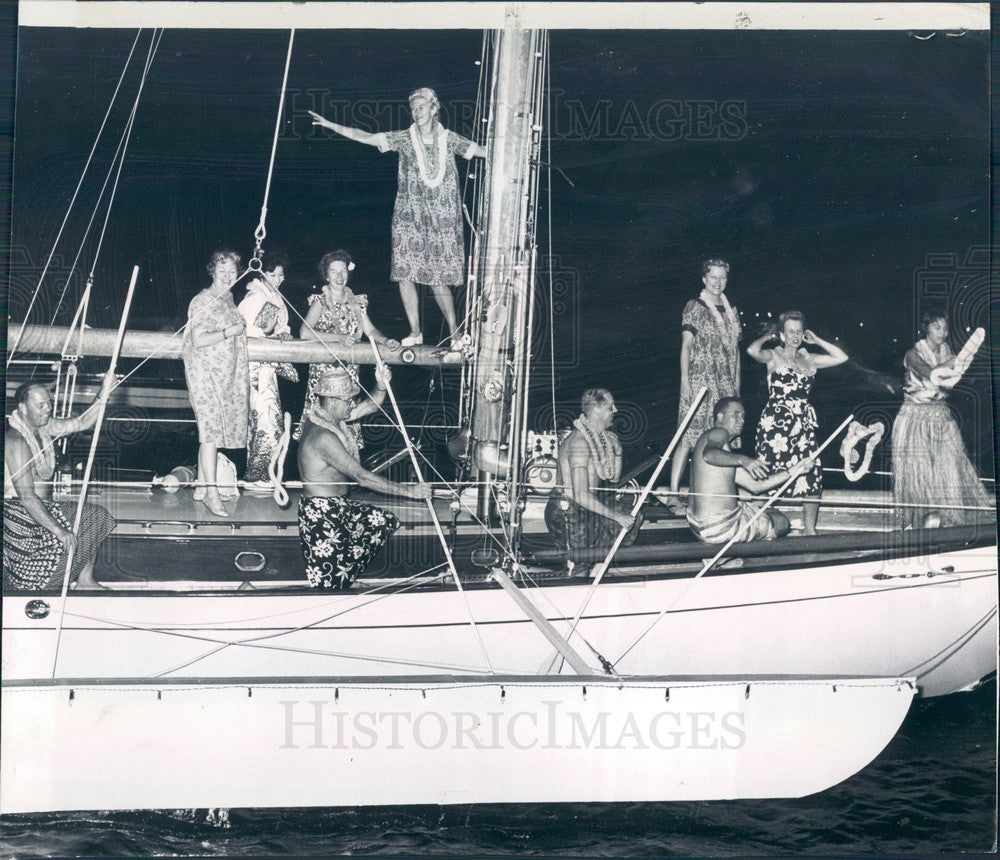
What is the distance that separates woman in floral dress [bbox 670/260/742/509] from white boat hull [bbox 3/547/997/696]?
500 millimetres

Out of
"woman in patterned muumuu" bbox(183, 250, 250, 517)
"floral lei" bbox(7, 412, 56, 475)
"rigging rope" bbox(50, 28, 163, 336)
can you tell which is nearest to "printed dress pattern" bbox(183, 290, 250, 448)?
"woman in patterned muumuu" bbox(183, 250, 250, 517)

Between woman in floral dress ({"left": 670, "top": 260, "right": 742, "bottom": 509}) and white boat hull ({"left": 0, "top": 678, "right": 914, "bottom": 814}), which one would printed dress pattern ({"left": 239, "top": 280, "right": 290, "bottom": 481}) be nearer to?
white boat hull ({"left": 0, "top": 678, "right": 914, "bottom": 814})

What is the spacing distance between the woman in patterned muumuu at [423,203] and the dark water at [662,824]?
166cm

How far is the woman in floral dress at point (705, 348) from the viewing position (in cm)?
374

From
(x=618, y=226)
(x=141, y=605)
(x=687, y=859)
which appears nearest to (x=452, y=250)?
(x=618, y=226)

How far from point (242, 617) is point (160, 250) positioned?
4.21 ft

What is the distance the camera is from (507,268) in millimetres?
3705

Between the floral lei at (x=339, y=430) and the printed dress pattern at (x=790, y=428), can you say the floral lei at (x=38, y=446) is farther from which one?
the printed dress pattern at (x=790, y=428)

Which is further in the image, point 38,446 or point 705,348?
point 705,348

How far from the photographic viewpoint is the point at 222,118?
3.67 metres

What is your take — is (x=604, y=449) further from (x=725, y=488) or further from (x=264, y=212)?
(x=264, y=212)

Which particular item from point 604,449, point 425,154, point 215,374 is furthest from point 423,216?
point 604,449

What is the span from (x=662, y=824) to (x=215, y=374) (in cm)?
218

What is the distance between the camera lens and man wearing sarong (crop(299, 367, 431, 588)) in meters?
3.64
